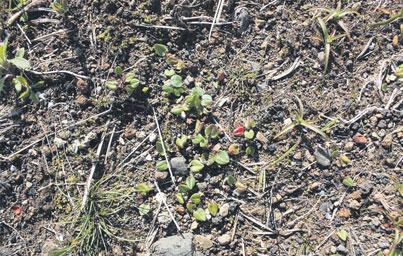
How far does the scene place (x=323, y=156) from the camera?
8.13ft

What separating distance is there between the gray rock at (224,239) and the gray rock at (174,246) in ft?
0.50

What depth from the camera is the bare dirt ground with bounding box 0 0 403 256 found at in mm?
2449

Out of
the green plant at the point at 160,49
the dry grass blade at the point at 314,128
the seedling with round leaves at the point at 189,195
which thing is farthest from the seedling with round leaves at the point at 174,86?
the dry grass blade at the point at 314,128

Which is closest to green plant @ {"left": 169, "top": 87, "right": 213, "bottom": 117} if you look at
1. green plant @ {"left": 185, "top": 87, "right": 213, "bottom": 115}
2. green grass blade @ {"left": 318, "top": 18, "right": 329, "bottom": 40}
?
green plant @ {"left": 185, "top": 87, "right": 213, "bottom": 115}

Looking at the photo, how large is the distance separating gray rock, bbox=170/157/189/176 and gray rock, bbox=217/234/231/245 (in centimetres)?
39

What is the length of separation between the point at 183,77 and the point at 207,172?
55cm

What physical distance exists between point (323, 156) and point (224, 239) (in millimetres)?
690

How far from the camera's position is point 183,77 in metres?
2.60

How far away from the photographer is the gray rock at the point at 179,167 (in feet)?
8.18

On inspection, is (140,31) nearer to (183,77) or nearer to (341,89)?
(183,77)

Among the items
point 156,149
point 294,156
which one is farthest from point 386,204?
point 156,149

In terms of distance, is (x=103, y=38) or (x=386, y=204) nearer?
(x=386, y=204)

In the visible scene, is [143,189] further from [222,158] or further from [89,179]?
[222,158]

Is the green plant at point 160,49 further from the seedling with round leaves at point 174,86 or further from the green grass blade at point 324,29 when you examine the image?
the green grass blade at point 324,29
